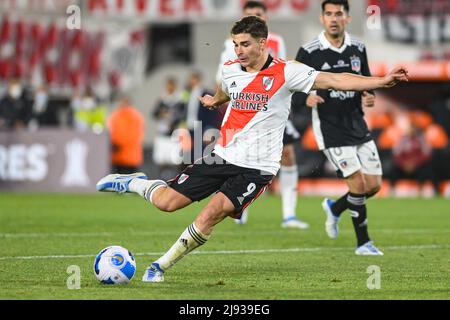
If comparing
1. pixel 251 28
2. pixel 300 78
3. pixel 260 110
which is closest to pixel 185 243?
pixel 260 110

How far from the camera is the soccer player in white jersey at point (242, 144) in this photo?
825 cm

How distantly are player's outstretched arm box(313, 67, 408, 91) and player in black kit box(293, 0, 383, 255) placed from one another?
233cm

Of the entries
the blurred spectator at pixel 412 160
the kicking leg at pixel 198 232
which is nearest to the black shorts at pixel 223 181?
the kicking leg at pixel 198 232

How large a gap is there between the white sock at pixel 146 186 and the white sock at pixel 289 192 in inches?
204

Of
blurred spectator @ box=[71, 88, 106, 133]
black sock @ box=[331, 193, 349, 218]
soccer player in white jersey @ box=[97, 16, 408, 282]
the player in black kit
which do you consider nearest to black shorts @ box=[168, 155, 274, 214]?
soccer player in white jersey @ box=[97, 16, 408, 282]

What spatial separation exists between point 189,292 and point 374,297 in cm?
134

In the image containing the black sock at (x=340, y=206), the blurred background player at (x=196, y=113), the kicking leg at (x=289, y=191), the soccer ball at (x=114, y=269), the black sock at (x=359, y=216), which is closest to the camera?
the soccer ball at (x=114, y=269)

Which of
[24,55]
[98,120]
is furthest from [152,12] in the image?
[98,120]

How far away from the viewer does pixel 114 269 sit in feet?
26.4

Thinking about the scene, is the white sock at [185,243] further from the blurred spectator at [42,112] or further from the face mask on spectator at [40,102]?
the face mask on spectator at [40,102]

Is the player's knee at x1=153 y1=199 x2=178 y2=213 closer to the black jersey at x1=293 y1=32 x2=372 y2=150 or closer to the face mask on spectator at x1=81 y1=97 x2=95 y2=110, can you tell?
the black jersey at x1=293 y1=32 x2=372 y2=150

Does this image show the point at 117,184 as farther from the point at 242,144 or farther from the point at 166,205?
the point at 242,144

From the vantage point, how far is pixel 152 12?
3075 cm

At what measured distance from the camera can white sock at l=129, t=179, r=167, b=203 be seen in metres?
8.56
